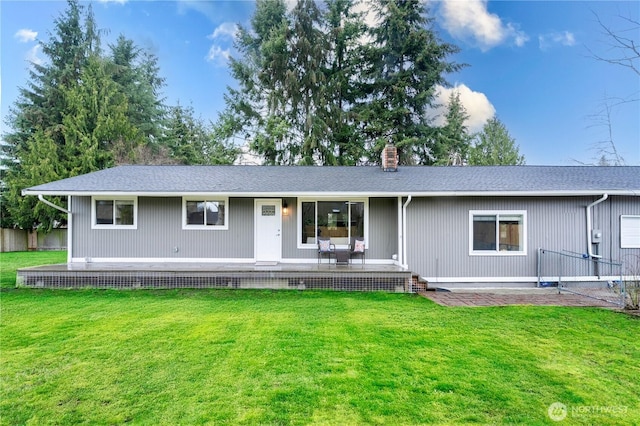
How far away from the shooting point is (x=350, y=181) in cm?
922

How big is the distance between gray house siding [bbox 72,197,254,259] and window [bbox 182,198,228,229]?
19 cm

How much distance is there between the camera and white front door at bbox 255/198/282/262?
8.84 m

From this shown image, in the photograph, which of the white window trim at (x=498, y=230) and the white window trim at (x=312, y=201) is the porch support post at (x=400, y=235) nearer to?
the white window trim at (x=312, y=201)

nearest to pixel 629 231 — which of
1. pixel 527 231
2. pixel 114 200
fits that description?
pixel 527 231

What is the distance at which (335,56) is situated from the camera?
63.4 ft

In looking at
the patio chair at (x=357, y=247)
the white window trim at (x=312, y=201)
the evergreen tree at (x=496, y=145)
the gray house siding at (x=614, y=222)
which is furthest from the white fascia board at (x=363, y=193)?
the evergreen tree at (x=496, y=145)

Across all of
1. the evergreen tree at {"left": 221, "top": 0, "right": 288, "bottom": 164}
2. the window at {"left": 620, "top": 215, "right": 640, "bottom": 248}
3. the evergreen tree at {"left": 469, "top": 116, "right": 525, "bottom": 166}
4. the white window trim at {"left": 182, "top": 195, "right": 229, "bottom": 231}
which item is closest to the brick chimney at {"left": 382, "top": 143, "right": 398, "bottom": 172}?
the white window trim at {"left": 182, "top": 195, "right": 229, "bottom": 231}

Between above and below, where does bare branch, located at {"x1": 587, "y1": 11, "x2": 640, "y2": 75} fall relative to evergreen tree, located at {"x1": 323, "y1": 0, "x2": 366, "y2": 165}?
below

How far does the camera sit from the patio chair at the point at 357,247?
27.7 ft

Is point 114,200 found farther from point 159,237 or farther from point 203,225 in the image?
point 203,225

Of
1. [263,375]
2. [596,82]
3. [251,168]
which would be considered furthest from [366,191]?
[596,82]

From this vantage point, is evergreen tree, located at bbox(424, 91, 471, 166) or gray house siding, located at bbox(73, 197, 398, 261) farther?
evergreen tree, located at bbox(424, 91, 471, 166)

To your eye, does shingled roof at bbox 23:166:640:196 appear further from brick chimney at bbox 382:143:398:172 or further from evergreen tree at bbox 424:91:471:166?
evergreen tree at bbox 424:91:471:166

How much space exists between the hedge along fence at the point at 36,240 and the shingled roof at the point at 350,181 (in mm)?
10156
